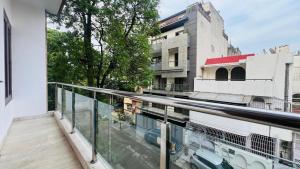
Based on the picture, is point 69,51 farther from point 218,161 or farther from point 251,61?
point 251,61

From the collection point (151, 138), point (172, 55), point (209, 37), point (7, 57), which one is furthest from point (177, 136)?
point (209, 37)

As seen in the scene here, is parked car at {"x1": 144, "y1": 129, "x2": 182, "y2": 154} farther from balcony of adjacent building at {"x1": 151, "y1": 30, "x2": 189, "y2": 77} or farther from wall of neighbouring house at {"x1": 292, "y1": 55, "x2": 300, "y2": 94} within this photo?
wall of neighbouring house at {"x1": 292, "y1": 55, "x2": 300, "y2": 94}

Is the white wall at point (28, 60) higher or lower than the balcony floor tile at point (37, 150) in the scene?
higher

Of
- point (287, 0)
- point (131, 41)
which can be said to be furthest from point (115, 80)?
point (287, 0)

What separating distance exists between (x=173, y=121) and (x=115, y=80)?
739cm

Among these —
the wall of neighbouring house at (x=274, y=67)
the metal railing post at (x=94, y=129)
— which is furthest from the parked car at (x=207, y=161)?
the wall of neighbouring house at (x=274, y=67)

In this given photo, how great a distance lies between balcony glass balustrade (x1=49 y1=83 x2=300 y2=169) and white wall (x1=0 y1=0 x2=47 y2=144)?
2.91 m

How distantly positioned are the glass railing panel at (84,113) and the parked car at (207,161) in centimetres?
134

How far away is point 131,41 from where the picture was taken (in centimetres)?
758

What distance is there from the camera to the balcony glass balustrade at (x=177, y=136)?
0.53m

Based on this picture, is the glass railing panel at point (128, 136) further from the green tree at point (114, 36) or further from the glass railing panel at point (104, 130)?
the green tree at point (114, 36)

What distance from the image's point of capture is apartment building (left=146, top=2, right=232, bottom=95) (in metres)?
10.7

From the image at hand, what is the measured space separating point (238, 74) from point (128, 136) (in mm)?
10090

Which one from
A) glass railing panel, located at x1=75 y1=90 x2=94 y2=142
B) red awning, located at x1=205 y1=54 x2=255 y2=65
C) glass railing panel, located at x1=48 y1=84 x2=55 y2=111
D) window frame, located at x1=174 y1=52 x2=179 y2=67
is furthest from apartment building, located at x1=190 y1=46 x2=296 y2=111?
glass railing panel, located at x1=75 y1=90 x2=94 y2=142
